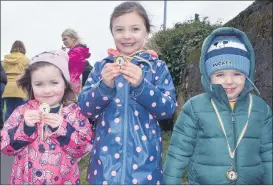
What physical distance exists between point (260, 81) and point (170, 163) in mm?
2017

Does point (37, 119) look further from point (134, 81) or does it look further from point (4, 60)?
point (4, 60)

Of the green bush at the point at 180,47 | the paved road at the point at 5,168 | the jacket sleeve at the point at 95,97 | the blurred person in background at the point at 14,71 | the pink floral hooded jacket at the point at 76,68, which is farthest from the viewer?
the green bush at the point at 180,47

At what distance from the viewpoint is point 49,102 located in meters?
3.22

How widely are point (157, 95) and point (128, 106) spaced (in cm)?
21

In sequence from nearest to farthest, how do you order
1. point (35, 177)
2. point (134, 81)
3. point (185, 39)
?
point (134, 81), point (35, 177), point (185, 39)

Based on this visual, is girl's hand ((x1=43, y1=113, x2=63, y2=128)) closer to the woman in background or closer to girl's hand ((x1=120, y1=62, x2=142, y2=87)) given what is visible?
the woman in background

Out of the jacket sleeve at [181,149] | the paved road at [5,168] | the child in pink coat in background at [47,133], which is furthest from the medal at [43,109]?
the paved road at [5,168]

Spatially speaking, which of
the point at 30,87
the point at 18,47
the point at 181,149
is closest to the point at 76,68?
the point at 30,87

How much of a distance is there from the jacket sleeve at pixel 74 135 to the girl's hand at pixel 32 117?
140mm

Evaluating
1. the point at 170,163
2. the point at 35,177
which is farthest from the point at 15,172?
the point at 170,163

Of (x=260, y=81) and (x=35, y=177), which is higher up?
(x=260, y=81)

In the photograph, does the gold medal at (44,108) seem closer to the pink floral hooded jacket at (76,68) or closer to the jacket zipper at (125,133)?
the pink floral hooded jacket at (76,68)

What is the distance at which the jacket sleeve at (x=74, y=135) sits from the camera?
3.09 meters

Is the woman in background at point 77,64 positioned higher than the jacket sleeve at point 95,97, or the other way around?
the woman in background at point 77,64
